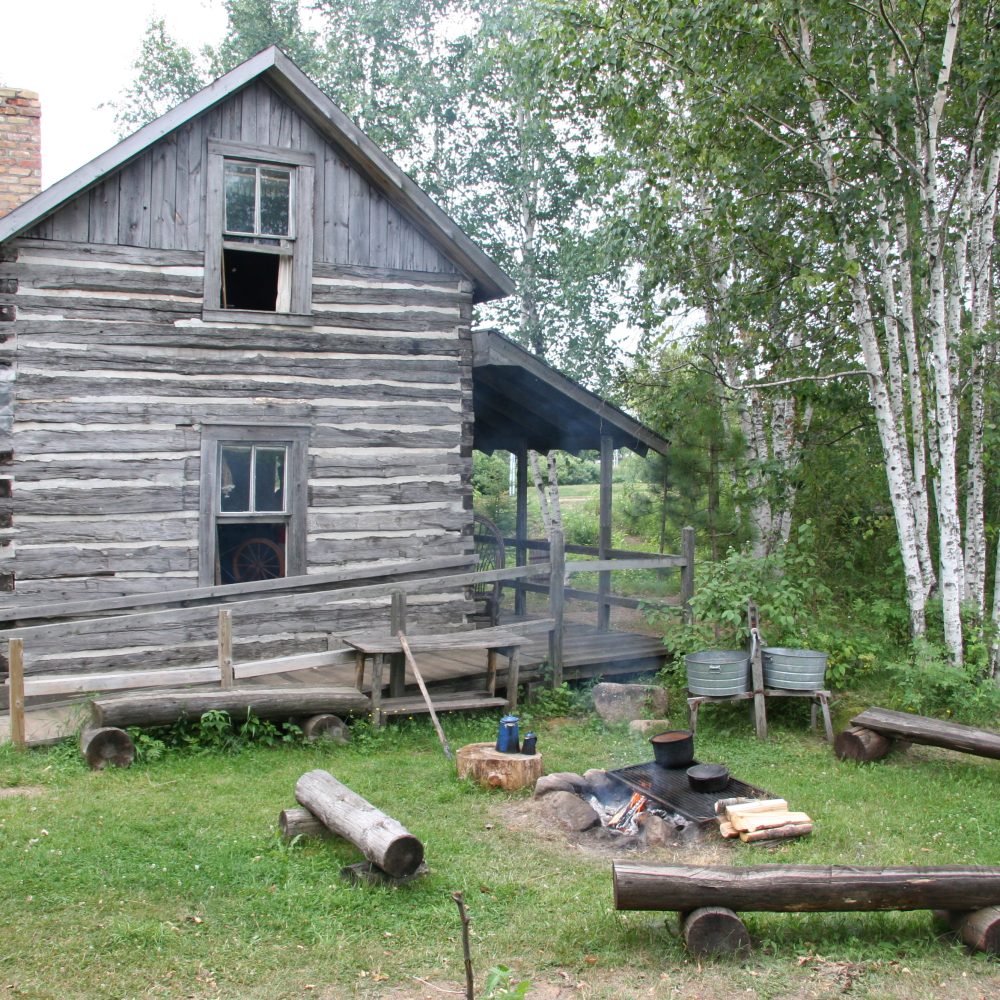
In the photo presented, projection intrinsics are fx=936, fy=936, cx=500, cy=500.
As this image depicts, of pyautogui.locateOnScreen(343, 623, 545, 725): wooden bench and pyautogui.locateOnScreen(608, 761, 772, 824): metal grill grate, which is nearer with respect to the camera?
pyautogui.locateOnScreen(608, 761, 772, 824): metal grill grate

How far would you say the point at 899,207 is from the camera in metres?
9.99

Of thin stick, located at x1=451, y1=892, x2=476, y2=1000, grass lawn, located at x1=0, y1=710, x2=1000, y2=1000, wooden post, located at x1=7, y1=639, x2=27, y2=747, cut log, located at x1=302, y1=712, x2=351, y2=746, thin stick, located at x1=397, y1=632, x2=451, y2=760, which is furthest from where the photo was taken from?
cut log, located at x1=302, y1=712, x2=351, y2=746

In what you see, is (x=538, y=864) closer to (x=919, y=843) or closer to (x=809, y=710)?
(x=919, y=843)

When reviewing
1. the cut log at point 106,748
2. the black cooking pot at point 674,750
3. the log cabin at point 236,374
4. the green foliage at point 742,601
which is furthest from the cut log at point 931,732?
the cut log at point 106,748

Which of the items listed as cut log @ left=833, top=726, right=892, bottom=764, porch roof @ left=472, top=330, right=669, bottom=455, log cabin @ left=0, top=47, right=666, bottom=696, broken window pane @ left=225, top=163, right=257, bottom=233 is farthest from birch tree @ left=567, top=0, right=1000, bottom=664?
broken window pane @ left=225, top=163, right=257, bottom=233

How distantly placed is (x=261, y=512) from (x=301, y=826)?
5.05 m

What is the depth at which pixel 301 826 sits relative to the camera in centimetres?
601

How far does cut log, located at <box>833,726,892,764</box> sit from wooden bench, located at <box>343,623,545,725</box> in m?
3.17

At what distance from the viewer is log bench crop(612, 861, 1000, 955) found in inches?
182

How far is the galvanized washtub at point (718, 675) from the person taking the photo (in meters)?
9.13

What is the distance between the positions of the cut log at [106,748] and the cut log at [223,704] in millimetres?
153

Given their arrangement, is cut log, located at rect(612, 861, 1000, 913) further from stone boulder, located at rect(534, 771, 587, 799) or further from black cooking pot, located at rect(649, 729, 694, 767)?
black cooking pot, located at rect(649, 729, 694, 767)

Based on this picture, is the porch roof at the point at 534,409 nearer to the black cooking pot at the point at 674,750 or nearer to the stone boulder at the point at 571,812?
the black cooking pot at the point at 674,750

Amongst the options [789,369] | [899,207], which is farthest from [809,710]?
[899,207]
